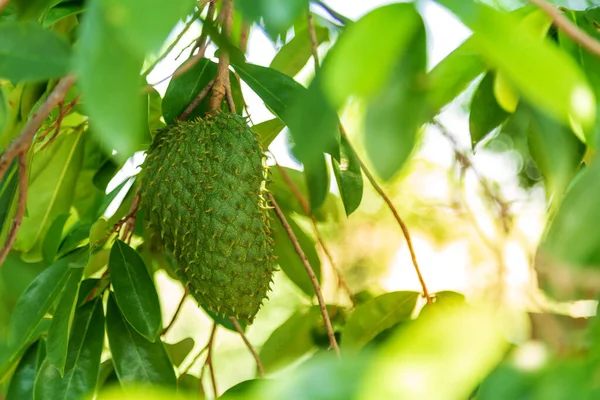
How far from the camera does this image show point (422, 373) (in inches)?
15.5

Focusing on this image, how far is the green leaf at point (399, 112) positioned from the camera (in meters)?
0.50

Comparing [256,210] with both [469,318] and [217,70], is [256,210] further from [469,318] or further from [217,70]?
[469,318]

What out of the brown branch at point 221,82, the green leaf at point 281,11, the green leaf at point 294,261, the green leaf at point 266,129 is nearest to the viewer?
the green leaf at point 281,11

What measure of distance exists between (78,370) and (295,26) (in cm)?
83

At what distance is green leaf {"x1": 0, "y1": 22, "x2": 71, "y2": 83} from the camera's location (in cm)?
59

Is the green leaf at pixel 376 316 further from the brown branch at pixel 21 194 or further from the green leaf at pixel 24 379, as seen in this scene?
the brown branch at pixel 21 194

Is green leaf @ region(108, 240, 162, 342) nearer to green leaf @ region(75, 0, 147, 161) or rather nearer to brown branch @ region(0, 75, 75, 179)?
brown branch @ region(0, 75, 75, 179)

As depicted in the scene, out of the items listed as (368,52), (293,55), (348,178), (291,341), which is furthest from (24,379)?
(368,52)

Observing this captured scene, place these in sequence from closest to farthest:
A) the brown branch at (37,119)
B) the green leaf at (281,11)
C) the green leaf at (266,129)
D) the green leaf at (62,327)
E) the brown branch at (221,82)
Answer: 1. the green leaf at (281,11)
2. the brown branch at (37,119)
3. the green leaf at (62,327)
4. the brown branch at (221,82)
5. the green leaf at (266,129)

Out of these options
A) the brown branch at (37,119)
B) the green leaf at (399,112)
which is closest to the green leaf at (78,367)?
the brown branch at (37,119)

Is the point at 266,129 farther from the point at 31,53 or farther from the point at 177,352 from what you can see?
the point at 31,53

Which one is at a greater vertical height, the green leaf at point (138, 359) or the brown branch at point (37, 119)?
the brown branch at point (37, 119)

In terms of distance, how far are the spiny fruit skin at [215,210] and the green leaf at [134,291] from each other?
0.20 ft

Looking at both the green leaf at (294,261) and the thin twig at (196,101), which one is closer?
the thin twig at (196,101)
